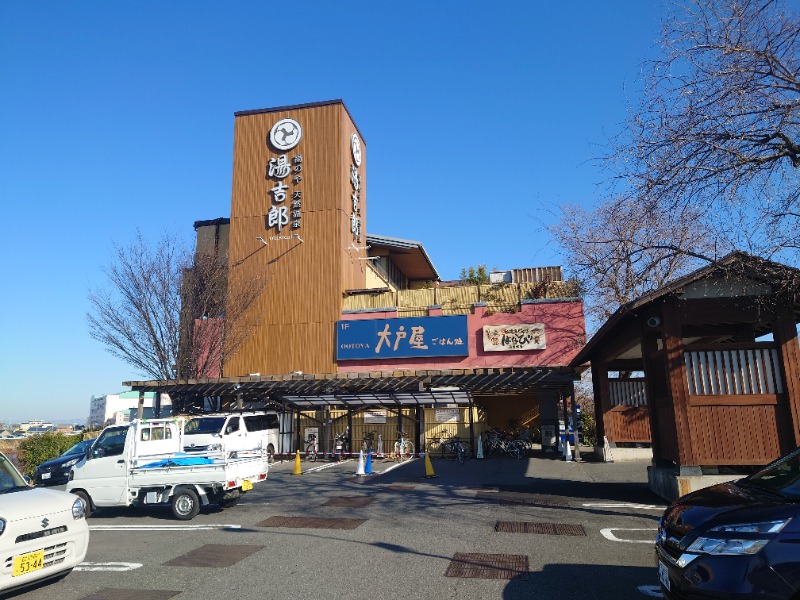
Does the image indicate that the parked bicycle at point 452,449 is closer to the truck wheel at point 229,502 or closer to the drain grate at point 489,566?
the truck wheel at point 229,502

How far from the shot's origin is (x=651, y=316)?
11.6 metres

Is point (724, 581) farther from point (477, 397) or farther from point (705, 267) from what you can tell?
→ point (477, 397)

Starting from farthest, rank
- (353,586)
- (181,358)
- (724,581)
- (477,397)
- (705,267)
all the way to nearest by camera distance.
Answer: (477,397) < (181,358) < (705,267) < (353,586) < (724,581)

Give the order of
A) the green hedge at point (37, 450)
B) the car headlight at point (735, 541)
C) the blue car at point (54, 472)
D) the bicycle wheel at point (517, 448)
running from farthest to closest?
Result: the bicycle wheel at point (517, 448) → the green hedge at point (37, 450) → the blue car at point (54, 472) → the car headlight at point (735, 541)

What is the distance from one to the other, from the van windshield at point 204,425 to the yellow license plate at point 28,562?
9.70 metres

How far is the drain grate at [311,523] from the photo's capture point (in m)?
9.67

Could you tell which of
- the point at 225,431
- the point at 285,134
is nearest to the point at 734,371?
the point at 225,431

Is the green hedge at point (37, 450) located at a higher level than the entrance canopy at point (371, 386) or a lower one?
lower

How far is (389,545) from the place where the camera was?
8.17 m

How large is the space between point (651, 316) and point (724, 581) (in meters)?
8.18

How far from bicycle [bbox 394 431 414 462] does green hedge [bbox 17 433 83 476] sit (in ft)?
42.1

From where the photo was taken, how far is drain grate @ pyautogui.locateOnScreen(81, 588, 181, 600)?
6.13 m

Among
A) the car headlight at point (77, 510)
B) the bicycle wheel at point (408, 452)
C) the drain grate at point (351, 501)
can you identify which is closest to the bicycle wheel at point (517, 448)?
the bicycle wheel at point (408, 452)

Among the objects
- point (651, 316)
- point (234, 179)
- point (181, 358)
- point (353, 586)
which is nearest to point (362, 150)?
point (234, 179)
